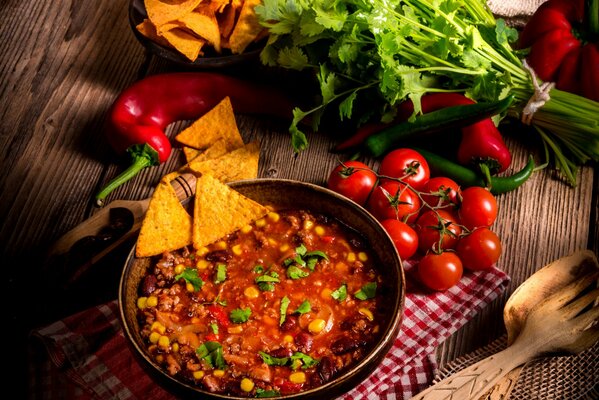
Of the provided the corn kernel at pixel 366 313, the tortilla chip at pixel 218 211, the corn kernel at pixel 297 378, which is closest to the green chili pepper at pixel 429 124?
the tortilla chip at pixel 218 211

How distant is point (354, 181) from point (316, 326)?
0.88 m

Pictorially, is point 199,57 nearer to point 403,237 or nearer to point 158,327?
point 403,237

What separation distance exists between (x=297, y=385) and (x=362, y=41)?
1602mm

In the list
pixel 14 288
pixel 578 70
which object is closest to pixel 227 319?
pixel 14 288

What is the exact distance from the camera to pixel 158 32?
3.47 meters

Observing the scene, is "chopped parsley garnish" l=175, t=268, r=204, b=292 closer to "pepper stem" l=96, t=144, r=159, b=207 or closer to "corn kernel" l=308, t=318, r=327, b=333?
"corn kernel" l=308, t=318, r=327, b=333

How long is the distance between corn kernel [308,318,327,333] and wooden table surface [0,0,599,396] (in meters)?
0.60

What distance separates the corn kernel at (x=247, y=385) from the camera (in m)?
2.44

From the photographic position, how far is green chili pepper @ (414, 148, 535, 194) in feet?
11.1

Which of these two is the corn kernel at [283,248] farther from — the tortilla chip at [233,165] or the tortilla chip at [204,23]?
the tortilla chip at [204,23]

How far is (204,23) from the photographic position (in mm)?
3527

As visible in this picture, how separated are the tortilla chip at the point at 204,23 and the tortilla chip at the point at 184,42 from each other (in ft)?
0.16

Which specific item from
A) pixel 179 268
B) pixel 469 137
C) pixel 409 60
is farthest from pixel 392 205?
pixel 179 268

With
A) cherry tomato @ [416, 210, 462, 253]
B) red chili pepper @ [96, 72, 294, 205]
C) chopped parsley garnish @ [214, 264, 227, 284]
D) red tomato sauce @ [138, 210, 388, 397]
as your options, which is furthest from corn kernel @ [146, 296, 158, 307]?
cherry tomato @ [416, 210, 462, 253]
